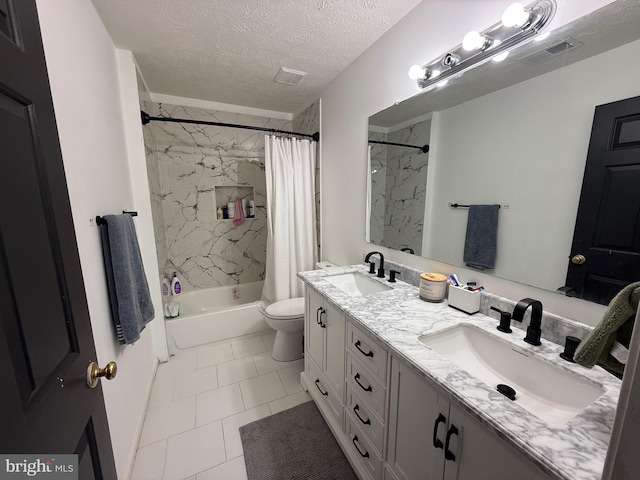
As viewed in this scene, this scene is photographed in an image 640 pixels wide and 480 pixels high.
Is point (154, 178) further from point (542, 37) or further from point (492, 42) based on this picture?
point (542, 37)

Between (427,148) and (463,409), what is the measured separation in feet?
4.14

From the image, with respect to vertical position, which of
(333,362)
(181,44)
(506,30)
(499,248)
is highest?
(181,44)

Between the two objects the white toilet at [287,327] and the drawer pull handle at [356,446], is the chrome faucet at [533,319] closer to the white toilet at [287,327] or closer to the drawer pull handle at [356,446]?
the drawer pull handle at [356,446]

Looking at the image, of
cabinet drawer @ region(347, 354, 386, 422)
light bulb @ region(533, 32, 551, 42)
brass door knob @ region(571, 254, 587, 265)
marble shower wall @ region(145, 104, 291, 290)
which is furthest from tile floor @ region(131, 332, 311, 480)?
light bulb @ region(533, 32, 551, 42)

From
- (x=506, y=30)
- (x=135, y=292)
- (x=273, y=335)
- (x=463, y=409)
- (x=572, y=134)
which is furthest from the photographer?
(x=273, y=335)

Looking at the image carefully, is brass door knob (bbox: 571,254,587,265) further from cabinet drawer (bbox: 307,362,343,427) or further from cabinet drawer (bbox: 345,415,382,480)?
cabinet drawer (bbox: 307,362,343,427)

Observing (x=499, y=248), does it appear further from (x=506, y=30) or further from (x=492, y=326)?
(x=506, y=30)

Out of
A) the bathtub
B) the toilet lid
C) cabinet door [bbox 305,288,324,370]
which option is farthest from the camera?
the bathtub

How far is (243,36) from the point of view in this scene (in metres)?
1.62

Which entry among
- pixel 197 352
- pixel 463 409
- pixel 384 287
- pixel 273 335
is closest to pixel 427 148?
pixel 384 287

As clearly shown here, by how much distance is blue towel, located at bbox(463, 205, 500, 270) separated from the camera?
45.4 inches

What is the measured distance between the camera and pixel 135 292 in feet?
4.54

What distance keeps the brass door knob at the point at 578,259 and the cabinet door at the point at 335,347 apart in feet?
3.08

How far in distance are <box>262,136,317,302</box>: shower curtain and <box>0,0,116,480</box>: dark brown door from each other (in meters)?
1.84
